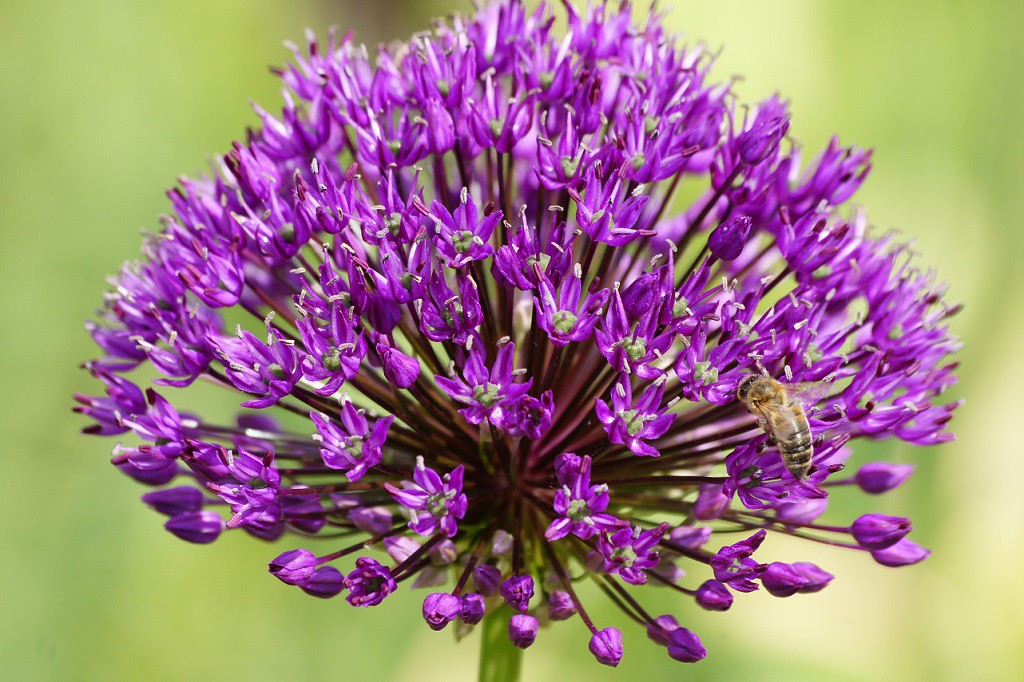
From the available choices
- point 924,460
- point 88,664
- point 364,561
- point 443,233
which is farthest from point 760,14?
point 88,664

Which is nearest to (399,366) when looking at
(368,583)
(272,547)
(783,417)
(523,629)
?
(368,583)

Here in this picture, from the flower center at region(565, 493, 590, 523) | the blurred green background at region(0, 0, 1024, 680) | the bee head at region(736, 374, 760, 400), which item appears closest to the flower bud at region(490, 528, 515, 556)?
the flower center at region(565, 493, 590, 523)

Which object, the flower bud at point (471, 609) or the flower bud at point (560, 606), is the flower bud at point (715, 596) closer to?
the flower bud at point (560, 606)

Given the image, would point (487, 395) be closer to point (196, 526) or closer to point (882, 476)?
point (196, 526)

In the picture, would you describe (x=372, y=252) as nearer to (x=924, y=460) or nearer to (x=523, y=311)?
(x=523, y=311)

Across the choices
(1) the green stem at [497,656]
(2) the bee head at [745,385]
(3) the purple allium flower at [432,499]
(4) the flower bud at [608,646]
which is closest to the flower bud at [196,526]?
(3) the purple allium flower at [432,499]
